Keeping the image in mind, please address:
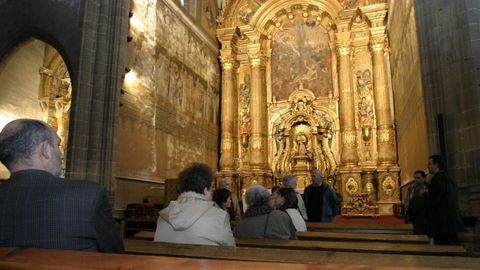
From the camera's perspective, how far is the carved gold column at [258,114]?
53.8 feet

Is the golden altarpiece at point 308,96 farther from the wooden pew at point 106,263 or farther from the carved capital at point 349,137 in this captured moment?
the wooden pew at point 106,263

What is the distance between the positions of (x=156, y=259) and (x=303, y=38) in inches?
670

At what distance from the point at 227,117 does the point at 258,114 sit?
1362 millimetres

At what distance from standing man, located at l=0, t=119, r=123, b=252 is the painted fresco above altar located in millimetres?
15626

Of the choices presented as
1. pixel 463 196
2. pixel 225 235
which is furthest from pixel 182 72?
pixel 225 235

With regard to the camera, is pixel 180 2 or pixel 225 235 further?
pixel 180 2

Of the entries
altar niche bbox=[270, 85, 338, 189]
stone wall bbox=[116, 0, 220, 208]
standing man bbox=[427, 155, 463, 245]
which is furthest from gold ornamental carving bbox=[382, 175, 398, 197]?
standing man bbox=[427, 155, 463, 245]

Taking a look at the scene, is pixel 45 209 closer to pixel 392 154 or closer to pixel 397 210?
pixel 397 210

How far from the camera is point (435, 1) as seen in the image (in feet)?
23.1

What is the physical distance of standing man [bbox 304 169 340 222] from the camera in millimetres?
6859

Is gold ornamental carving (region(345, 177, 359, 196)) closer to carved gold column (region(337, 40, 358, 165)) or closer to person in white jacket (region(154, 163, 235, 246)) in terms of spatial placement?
carved gold column (region(337, 40, 358, 165))

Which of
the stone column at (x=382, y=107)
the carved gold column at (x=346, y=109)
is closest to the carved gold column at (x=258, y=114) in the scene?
the carved gold column at (x=346, y=109)

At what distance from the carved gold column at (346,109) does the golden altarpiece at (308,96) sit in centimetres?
4

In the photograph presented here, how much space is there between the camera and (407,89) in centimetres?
1142
